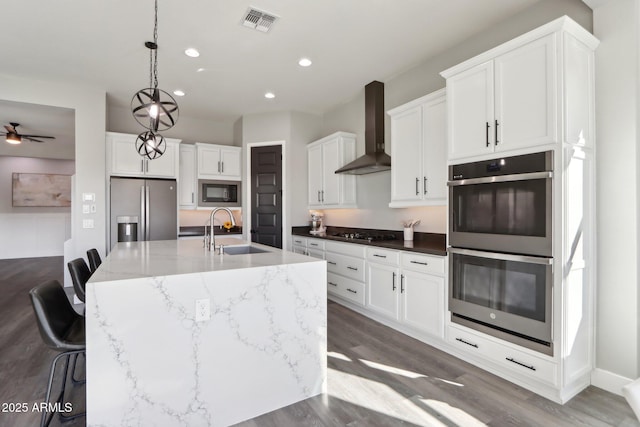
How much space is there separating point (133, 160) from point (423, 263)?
4332 mm

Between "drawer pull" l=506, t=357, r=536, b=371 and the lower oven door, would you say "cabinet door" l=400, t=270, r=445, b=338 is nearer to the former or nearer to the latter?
the lower oven door

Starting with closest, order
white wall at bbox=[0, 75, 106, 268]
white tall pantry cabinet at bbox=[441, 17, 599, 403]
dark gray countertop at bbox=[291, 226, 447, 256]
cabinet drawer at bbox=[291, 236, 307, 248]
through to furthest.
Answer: white tall pantry cabinet at bbox=[441, 17, 599, 403] → dark gray countertop at bbox=[291, 226, 447, 256] → white wall at bbox=[0, 75, 106, 268] → cabinet drawer at bbox=[291, 236, 307, 248]

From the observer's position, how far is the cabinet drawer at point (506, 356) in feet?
6.95

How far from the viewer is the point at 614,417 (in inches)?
76.5

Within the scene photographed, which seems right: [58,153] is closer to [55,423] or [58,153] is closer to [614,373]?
[55,423]

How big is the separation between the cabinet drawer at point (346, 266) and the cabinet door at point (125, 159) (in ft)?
10.2

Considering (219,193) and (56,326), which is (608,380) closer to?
(56,326)

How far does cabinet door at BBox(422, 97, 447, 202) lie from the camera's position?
10.1 ft

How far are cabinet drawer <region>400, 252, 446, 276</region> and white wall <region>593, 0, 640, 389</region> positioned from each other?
41.7 inches

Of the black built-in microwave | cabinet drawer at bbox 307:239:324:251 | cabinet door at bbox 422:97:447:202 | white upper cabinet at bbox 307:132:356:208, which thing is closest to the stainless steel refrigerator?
the black built-in microwave

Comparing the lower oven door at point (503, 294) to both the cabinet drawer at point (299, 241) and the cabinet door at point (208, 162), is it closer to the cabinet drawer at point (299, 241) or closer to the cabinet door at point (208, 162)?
the cabinet drawer at point (299, 241)

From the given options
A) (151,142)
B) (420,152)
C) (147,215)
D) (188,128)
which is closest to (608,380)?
(420,152)

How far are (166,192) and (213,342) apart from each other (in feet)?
12.4

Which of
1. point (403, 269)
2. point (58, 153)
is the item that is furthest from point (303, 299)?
point (58, 153)
